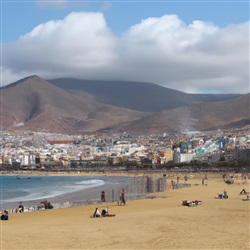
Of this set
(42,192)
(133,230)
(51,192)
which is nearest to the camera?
(133,230)

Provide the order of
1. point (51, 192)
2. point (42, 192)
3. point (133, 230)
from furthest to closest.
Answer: point (42, 192) → point (51, 192) → point (133, 230)

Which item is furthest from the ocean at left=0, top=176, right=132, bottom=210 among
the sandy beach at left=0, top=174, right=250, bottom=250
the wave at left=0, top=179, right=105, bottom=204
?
the sandy beach at left=0, top=174, right=250, bottom=250

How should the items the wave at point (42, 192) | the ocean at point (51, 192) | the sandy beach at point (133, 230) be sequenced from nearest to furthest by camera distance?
the sandy beach at point (133, 230) → the ocean at point (51, 192) → the wave at point (42, 192)

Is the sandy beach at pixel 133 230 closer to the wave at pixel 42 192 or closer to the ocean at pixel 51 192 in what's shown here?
the ocean at pixel 51 192

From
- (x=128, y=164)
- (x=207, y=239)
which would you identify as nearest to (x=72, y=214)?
(x=207, y=239)

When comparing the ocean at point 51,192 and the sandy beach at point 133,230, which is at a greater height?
the sandy beach at point 133,230

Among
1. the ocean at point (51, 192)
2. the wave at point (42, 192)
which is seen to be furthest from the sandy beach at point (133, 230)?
the wave at point (42, 192)

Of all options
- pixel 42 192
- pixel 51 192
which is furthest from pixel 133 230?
pixel 42 192

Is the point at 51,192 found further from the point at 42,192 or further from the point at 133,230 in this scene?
the point at 133,230

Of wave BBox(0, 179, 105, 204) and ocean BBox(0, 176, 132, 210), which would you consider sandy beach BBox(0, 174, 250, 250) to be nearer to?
ocean BBox(0, 176, 132, 210)
